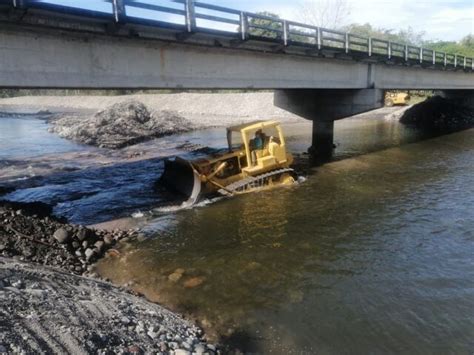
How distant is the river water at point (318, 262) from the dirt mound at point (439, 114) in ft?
82.2

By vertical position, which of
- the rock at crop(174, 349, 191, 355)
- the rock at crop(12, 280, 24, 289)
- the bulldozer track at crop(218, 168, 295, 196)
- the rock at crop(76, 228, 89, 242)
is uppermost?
the rock at crop(12, 280, 24, 289)

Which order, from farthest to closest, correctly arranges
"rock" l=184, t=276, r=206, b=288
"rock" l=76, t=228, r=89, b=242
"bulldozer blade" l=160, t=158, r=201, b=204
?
"bulldozer blade" l=160, t=158, r=201, b=204, "rock" l=76, t=228, r=89, b=242, "rock" l=184, t=276, r=206, b=288

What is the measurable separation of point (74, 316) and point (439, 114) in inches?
1718

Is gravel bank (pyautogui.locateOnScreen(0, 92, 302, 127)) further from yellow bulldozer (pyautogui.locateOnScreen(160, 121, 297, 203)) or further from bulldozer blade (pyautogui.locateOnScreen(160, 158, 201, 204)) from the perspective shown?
yellow bulldozer (pyautogui.locateOnScreen(160, 121, 297, 203))

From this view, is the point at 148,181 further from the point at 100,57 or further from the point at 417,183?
the point at 417,183

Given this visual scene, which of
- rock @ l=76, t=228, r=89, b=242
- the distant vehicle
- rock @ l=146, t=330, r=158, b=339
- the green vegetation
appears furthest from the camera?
the green vegetation

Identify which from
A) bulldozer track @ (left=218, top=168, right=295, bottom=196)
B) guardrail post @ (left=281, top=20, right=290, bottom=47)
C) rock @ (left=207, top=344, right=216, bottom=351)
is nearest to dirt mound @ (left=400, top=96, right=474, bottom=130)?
guardrail post @ (left=281, top=20, right=290, bottom=47)

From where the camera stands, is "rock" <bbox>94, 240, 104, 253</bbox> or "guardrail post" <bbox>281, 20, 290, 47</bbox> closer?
"rock" <bbox>94, 240, 104, 253</bbox>

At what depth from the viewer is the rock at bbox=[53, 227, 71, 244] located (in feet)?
33.5

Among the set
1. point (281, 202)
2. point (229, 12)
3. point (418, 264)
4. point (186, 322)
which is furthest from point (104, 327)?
point (229, 12)

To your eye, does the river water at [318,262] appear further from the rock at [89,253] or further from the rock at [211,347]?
the rock at [89,253]

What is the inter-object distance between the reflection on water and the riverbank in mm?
905

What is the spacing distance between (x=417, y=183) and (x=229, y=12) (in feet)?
33.5

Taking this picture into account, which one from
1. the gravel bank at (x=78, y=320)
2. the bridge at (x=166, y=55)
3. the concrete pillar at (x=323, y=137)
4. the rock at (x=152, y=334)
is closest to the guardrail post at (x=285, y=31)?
the bridge at (x=166, y=55)
